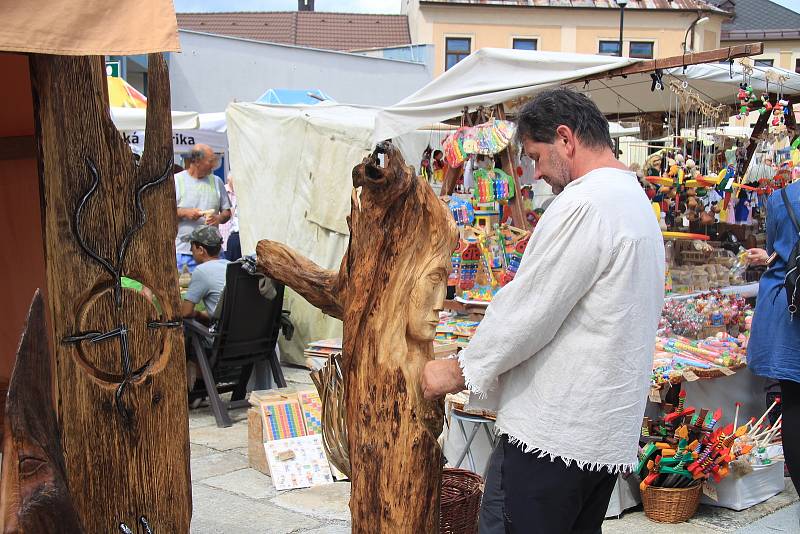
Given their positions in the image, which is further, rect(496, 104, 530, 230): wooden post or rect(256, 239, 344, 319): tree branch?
rect(496, 104, 530, 230): wooden post

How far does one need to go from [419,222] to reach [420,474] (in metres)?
0.81

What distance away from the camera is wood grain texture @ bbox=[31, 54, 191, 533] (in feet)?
8.50

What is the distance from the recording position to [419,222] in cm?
261

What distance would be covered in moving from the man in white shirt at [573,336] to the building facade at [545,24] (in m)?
29.1

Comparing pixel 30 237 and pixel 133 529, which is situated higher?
pixel 30 237

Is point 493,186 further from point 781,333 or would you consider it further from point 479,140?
point 781,333

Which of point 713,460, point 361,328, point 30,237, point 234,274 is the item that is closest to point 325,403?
point 361,328

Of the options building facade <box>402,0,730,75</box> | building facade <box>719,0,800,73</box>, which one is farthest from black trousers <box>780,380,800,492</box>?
building facade <box>719,0,800,73</box>

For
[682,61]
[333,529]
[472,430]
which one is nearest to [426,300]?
[333,529]

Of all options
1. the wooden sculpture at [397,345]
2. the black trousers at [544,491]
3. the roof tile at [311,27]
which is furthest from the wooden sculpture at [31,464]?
the roof tile at [311,27]

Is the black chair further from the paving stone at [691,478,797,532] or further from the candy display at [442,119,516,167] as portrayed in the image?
the paving stone at [691,478,797,532]

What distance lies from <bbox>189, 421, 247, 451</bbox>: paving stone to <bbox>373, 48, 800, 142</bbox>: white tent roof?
8.14ft

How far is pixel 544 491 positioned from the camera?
218cm

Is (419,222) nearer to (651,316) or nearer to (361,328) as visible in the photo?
(361,328)
